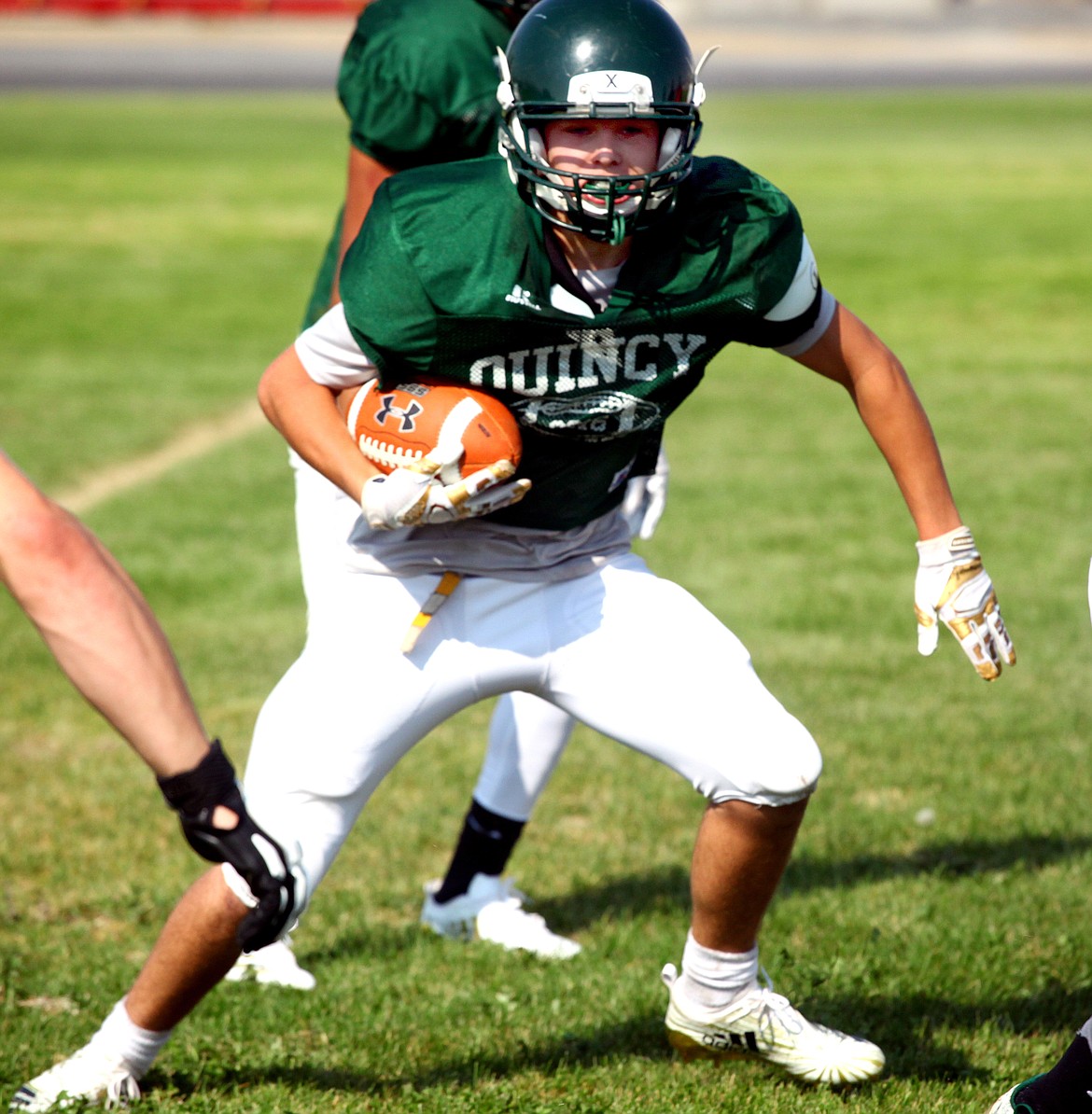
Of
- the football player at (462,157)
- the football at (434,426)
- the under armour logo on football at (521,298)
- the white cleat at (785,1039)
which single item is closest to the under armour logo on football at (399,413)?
the football at (434,426)

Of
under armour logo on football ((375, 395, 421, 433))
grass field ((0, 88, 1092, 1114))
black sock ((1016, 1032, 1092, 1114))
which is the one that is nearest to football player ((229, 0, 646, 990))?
grass field ((0, 88, 1092, 1114))

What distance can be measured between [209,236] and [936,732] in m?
13.0

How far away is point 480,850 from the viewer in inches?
155

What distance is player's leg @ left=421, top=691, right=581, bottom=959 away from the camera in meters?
3.89

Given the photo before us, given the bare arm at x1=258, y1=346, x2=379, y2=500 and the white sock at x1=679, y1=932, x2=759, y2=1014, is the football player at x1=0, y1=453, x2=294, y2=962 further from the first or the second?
the white sock at x1=679, y1=932, x2=759, y2=1014

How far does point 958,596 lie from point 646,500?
0.88m

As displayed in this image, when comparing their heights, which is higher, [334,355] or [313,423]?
[334,355]

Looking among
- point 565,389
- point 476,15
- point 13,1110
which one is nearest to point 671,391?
point 565,389

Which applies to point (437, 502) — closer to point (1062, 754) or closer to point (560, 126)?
point (560, 126)

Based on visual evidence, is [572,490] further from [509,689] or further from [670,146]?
[670,146]

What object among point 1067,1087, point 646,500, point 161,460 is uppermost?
point 646,500

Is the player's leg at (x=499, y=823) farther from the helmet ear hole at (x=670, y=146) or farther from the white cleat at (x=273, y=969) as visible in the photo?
the helmet ear hole at (x=670, y=146)

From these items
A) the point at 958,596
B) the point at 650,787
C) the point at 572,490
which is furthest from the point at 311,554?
the point at 650,787

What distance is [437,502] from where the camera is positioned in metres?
2.79
